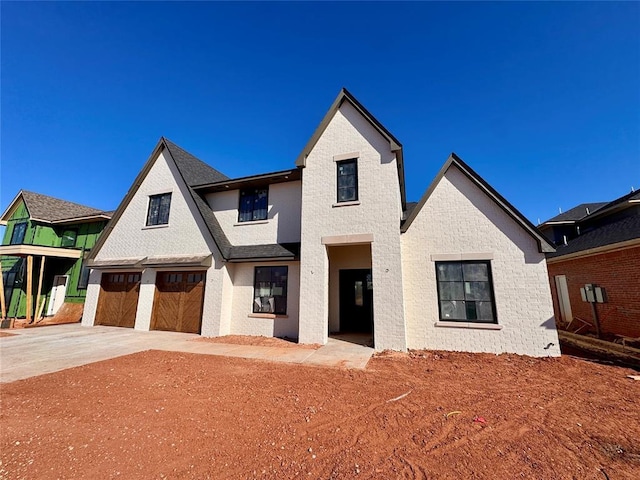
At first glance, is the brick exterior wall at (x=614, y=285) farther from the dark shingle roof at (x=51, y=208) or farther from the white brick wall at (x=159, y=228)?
the dark shingle roof at (x=51, y=208)

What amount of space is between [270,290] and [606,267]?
1438 centimetres

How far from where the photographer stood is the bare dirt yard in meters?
3.16

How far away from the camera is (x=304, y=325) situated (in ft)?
32.7

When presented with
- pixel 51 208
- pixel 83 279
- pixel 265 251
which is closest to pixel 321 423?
pixel 265 251

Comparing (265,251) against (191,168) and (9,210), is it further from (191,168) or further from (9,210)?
(9,210)

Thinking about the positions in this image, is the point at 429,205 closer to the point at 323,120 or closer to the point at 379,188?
the point at 379,188

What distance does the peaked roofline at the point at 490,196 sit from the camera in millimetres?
8414

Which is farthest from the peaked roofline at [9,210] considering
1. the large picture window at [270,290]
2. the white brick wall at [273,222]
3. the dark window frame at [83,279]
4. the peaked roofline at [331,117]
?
the peaked roofline at [331,117]

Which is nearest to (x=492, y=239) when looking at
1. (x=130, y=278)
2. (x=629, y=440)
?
(x=629, y=440)

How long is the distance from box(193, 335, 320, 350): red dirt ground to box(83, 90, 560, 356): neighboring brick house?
41cm

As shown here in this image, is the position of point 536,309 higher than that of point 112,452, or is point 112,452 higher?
point 536,309

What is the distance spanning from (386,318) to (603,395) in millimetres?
5131

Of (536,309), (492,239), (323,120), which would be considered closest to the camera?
(536,309)

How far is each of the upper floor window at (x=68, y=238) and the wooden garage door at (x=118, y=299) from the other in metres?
8.67
